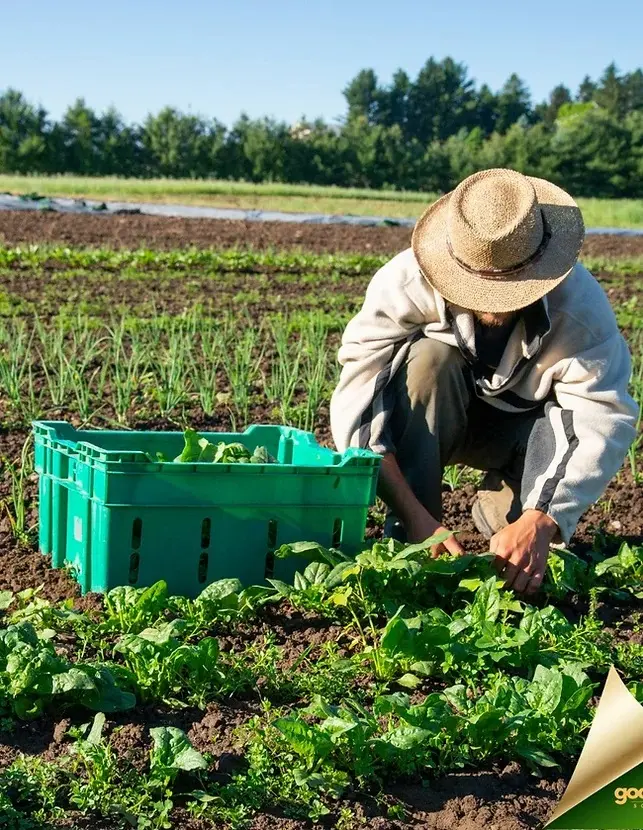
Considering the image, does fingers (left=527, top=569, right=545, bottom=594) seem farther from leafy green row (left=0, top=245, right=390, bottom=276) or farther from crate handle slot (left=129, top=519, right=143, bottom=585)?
leafy green row (left=0, top=245, right=390, bottom=276)

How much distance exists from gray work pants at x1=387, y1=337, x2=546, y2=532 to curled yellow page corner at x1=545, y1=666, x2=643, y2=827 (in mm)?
1205

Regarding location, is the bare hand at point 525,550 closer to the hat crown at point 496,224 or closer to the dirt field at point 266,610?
the dirt field at point 266,610

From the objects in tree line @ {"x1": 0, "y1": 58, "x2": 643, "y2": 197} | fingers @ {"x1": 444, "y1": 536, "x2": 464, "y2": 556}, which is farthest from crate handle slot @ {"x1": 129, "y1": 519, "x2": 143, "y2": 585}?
tree line @ {"x1": 0, "y1": 58, "x2": 643, "y2": 197}

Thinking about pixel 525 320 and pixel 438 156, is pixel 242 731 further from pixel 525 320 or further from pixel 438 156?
pixel 438 156

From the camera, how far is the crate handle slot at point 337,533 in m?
2.62

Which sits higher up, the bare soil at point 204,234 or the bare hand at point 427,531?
the bare soil at point 204,234

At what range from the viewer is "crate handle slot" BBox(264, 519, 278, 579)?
2592 millimetres

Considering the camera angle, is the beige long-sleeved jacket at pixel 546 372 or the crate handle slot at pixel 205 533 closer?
the crate handle slot at pixel 205 533

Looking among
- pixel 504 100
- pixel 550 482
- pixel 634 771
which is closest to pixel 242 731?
pixel 634 771

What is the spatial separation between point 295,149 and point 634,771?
1618 inches

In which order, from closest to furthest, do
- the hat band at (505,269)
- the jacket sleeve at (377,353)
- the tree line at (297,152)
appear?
the hat band at (505,269) < the jacket sleeve at (377,353) < the tree line at (297,152)

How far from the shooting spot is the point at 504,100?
75812 mm

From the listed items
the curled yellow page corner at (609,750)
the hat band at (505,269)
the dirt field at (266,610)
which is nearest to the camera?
the curled yellow page corner at (609,750)

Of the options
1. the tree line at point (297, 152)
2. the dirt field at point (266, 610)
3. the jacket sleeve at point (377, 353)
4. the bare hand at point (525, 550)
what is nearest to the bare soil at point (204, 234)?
the dirt field at point (266, 610)
